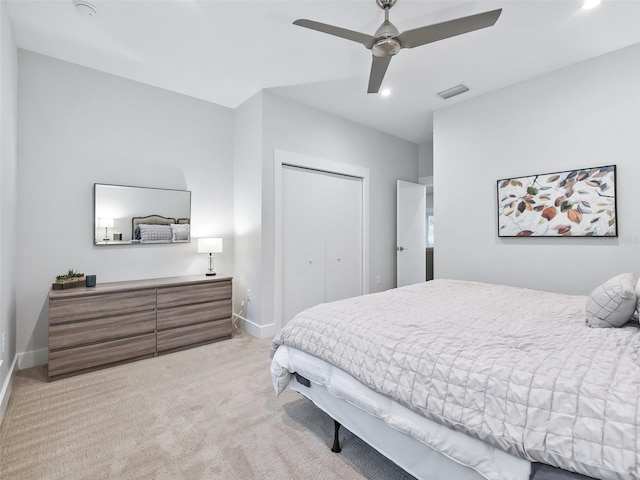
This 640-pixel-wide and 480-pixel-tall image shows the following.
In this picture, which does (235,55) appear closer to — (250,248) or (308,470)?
(250,248)

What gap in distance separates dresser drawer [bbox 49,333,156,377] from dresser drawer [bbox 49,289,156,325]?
0.26 metres

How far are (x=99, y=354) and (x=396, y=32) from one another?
11.0 ft

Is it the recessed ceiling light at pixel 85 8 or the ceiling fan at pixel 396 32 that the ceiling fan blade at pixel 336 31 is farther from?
the recessed ceiling light at pixel 85 8

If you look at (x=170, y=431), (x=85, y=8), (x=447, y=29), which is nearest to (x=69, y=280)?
(x=170, y=431)

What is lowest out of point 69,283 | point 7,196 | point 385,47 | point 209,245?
point 69,283

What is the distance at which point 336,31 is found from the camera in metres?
1.91

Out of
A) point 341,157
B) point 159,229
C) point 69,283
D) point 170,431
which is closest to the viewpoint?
point 170,431

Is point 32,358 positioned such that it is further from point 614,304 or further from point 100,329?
point 614,304

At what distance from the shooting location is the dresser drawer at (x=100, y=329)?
242cm

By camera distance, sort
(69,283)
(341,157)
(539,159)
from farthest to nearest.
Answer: (341,157) → (539,159) → (69,283)

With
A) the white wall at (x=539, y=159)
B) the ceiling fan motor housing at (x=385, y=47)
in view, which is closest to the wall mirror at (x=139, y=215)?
the ceiling fan motor housing at (x=385, y=47)

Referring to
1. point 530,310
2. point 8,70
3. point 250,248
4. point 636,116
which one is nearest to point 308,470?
point 530,310

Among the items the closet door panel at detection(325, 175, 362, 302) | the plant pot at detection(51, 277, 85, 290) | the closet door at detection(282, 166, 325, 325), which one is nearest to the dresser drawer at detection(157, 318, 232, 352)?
the closet door at detection(282, 166, 325, 325)

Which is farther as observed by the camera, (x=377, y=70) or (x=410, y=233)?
(x=410, y=233)
